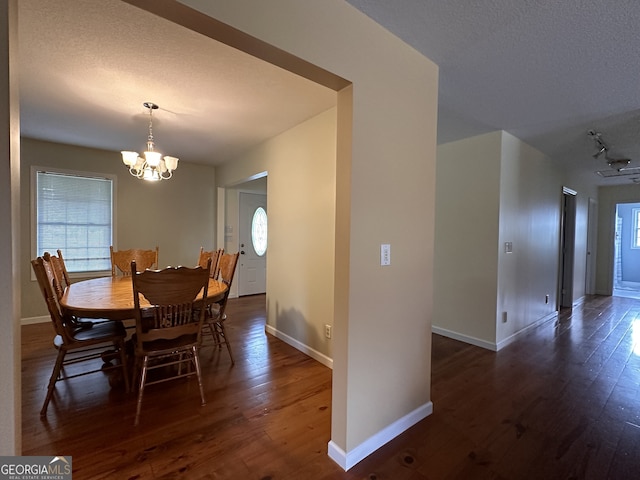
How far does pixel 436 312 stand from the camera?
3.73m

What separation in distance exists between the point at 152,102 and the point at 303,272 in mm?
2138

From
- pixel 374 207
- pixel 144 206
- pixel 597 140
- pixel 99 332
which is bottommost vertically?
pixel 99 332

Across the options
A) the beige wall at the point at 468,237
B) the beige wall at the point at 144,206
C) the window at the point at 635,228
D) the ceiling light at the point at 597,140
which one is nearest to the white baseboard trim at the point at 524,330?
the beige wall at the point at 468,237

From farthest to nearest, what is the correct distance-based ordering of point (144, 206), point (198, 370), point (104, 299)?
point (144, 206), point (104, 299), point (198, 370)

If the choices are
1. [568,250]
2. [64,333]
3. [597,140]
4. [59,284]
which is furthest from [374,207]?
[568,250]

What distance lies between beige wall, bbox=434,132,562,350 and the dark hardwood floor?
1.73 feet

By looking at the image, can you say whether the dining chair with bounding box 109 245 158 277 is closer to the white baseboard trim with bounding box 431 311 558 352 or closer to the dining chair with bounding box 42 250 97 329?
the dining chair with bounding box 42 250 97 329

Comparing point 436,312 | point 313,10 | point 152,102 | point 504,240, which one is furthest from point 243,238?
point 313,10

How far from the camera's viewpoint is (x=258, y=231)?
5.92m

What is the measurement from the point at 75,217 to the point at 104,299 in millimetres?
2755

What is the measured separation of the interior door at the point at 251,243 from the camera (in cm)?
564

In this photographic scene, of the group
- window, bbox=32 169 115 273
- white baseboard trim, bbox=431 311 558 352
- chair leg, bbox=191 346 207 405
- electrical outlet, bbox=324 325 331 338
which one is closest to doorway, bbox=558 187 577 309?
white baseboard trim, bbox=431 311 558 352

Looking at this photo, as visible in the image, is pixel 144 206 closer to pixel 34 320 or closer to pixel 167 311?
pixel 34 320

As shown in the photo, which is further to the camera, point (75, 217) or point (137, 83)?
point (75, 217)
